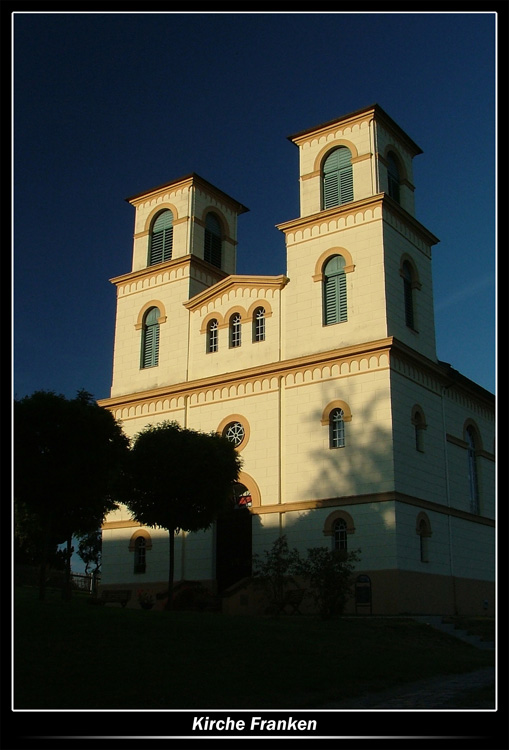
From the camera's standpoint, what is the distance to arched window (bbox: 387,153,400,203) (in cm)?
3497

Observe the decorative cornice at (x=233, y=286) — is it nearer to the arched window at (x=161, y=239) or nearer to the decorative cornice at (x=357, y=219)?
the decorative cornice at (x=357, y=219)

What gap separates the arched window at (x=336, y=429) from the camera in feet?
102

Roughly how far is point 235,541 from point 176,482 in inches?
256

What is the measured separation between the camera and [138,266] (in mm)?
40969

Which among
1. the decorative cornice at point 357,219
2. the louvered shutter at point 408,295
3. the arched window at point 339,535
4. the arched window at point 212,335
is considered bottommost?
the arched window at point 339,535

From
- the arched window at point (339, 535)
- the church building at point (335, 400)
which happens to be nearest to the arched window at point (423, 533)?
the church building at point (335, 400)

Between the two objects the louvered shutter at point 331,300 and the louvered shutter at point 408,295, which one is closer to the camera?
the louvered shutter at point 331,300

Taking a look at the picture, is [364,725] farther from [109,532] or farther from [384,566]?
[109,532]

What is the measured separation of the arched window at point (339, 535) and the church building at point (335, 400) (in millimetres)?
56

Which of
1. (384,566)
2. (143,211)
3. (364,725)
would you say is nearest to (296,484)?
(384,566)

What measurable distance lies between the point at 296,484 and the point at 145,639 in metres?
15.3

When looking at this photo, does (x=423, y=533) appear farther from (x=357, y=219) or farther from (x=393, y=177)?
(x=393, y=177)

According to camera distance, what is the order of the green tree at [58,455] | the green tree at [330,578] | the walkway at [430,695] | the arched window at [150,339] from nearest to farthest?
the walkway at [430,695] < the green tree at [58,455] < the green tree at [330,578] < the arched window at [150,339]

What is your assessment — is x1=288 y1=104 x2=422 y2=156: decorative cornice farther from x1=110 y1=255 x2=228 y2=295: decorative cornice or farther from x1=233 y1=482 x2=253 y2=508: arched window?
x1=233 y1=482 x2=253 y2=508: arched window
